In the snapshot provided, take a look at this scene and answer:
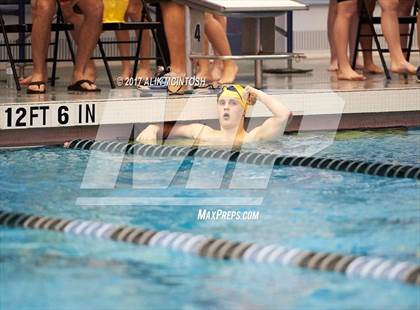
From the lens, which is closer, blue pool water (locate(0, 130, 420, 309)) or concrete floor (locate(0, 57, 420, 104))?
blue pool water (locate(0, 130, 420, 309))

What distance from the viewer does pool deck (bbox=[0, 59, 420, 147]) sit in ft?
20.5

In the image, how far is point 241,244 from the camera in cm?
368

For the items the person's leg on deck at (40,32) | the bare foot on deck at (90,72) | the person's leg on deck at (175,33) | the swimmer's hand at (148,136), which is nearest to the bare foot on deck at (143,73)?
the bare foot on deck at (90,72)

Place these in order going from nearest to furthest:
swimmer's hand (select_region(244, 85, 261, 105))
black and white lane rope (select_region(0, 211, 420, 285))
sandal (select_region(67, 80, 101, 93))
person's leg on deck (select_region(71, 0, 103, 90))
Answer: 1. black and white lane rope (select_region(0, 211, 420, 285))
2. swimmer's hand (select_region(244, 85, 261, 105))
3. person's leg on deck (select_region(71, 0, 103, 90))
4. sandal (select_region(67, 80, 101, 93))

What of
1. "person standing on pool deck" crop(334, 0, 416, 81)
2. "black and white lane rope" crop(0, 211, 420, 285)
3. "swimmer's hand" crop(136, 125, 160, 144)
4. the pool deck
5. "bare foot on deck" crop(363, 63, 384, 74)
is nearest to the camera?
"black and white lane rope" crop(0, 211, 420, 285)

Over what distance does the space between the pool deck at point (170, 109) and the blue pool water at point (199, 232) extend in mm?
279

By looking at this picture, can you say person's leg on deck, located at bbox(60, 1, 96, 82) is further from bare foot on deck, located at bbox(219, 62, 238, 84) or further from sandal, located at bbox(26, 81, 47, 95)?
bare foot on deck, located at bbox(219, 62, 238, 84)

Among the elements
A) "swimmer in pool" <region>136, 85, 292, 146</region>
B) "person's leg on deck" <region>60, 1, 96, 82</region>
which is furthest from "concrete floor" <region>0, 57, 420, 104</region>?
"swimmer in pool" <region>136, 85, 292, 146</region>

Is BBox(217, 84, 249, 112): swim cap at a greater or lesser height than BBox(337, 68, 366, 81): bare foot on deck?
greater

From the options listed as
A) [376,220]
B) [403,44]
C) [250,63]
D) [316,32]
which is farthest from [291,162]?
[316,32]

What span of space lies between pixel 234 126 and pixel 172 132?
0.58m

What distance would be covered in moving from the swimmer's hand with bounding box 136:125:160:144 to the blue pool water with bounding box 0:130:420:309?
477mm

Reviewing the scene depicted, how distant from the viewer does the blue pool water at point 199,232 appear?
3215 millimetres

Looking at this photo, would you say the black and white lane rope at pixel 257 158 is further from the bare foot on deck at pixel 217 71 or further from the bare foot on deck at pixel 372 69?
the bare foot on deck at pixel 372 69
